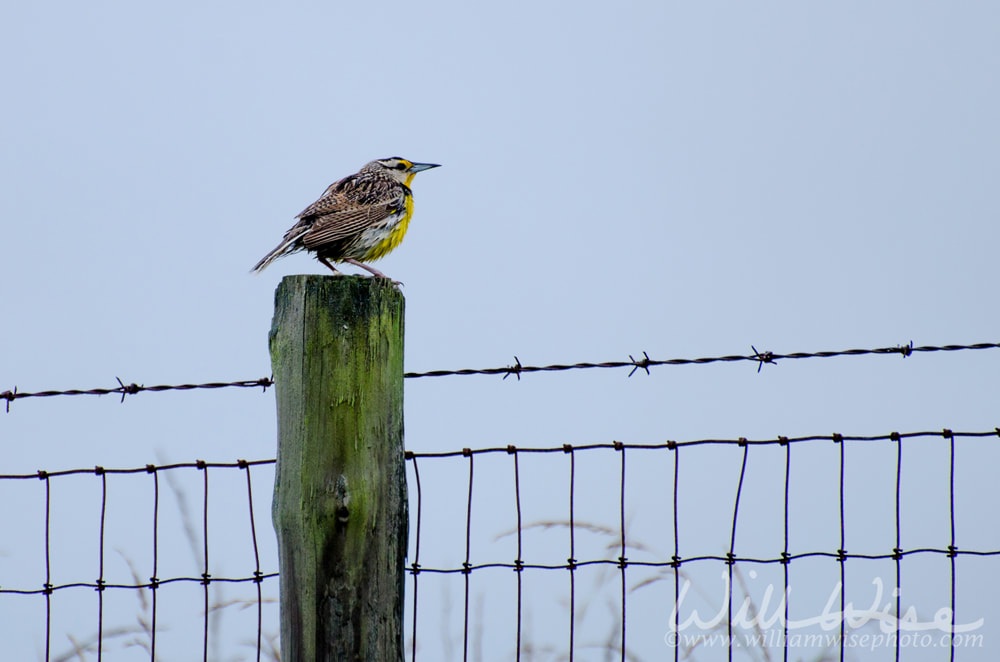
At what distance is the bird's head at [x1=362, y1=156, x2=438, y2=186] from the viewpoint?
8380mm

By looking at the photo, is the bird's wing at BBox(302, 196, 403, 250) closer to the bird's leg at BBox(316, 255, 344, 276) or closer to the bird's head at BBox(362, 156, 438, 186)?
the bird's leg at BBox(316, 255, 344, 276)

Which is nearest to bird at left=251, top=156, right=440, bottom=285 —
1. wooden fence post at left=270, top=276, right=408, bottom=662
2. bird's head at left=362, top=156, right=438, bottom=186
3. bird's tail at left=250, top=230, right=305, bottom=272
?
bird's tail at left=250, top=230, right=305, bottom=272

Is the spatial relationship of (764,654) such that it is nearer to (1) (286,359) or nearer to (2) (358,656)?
(2) (358,656)

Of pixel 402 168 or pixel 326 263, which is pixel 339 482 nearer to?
pixel 326 263

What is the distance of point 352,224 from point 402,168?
1.86 meters

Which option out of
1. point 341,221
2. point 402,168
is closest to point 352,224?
point 341,221

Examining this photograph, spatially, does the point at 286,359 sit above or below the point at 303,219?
below

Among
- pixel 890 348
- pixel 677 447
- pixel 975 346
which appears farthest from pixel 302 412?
pixel 975 346

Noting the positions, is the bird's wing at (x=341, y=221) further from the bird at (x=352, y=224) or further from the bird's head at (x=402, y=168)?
the bird's head at (x=402, y=168)

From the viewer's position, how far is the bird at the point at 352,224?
6.55 m

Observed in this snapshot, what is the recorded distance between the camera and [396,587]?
3.52 metres

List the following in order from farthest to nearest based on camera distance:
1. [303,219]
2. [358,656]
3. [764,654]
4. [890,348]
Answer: [303,219], [764,654], [890,348], [358,656]

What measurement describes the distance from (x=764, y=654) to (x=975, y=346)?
5.34 ft

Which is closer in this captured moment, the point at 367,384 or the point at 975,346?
the point at 367,384
